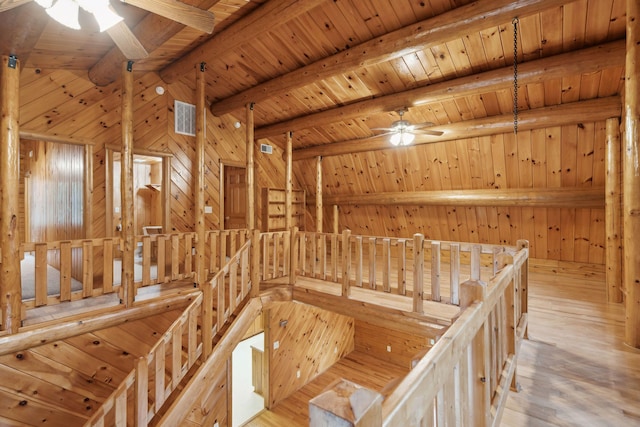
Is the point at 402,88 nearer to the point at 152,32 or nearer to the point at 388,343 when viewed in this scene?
the point at 152,32

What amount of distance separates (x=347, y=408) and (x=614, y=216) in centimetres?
540

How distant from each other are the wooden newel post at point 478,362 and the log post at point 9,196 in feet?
12.9

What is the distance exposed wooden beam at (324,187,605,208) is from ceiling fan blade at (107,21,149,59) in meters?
5.32

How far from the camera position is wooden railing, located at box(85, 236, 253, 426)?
107 inches

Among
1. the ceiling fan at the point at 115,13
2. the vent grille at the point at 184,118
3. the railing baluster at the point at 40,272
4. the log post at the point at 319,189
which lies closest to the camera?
the ceiling fan at the point at 115,13

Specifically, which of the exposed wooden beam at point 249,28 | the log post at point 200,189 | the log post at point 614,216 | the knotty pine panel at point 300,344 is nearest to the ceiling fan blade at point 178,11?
the exposed wooden beam at point 249,28

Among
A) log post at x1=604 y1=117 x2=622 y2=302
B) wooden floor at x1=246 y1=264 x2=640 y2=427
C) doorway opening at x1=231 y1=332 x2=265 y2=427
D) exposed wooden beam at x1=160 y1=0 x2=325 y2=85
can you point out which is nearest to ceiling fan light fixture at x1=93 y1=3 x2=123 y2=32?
exposed wooden beam at x1=160 y1=0 x2=325 y2=85

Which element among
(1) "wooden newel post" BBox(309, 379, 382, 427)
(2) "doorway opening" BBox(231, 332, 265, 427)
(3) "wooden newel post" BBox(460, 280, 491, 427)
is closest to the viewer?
(1) "wooden newel post" BBox(309, 379, 382, 427)

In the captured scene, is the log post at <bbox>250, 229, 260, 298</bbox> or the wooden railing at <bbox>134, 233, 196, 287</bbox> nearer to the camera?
the wooden railing at <bbox>134, 233, 196, 287</bbox>

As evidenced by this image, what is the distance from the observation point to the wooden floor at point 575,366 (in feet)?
6.22

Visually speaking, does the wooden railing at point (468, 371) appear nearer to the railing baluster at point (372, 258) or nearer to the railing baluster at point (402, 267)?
the railing baluster at point (402, 267)

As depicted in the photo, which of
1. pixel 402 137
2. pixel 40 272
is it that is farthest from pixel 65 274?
pixel 402 137

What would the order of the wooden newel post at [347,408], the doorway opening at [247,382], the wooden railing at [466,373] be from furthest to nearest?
the doorway opening at [247,382] → the wooden railing at [466,373] → the wooden newel post at [347,408]

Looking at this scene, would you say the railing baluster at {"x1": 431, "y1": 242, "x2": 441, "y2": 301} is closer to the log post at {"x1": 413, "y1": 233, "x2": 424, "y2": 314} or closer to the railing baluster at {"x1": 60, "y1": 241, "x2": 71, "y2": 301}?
the log post at {"x1": 413, "y1": 233, "x2": 424, "y2": 314}
